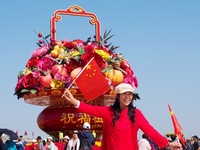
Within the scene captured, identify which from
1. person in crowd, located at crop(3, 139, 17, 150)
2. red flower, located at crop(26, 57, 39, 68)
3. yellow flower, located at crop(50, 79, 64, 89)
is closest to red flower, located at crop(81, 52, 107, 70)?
yellow flower, located at crop(50, 79, 64, 89)

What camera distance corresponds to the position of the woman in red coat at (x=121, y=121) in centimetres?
505

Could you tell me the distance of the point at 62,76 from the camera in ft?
46.9

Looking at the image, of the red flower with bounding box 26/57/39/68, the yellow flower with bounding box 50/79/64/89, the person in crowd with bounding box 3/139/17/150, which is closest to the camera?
the person in crowd with bounding box 3/139/17/150

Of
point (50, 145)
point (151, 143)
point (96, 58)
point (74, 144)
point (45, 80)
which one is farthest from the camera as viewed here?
point (45, 80)

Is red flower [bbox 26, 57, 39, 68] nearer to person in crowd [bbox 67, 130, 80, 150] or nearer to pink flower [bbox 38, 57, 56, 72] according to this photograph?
pink flower [bbox 38, 57, 56, 72]

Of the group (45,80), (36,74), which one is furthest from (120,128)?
(36,74)

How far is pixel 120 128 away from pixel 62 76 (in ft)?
30.5

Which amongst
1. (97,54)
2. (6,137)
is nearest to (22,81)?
(97,54)

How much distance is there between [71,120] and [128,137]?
9537 millimetres

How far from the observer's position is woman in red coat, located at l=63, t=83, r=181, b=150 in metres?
5.05

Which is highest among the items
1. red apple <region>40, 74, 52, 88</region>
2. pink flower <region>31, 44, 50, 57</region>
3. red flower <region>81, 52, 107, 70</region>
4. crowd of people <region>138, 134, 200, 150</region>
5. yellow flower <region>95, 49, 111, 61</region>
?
pink flower <region>31, 44, 50, 57</region>

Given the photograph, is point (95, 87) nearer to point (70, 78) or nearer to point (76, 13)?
point (70, 78)

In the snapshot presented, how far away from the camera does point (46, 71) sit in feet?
48.8

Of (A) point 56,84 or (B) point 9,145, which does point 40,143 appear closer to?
(A) point 56,84
